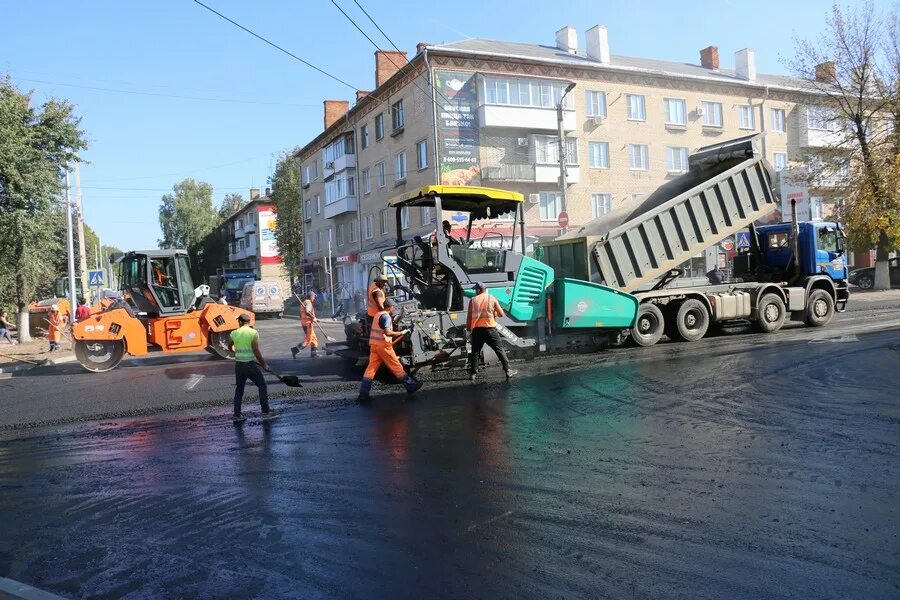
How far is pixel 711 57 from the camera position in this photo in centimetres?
4222

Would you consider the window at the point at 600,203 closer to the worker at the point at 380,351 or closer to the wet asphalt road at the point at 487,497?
the wet asphalt road at the point at 487,497

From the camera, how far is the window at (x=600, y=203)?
36219 millimetres

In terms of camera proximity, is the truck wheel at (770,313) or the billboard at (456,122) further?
the billboard at (456,122)

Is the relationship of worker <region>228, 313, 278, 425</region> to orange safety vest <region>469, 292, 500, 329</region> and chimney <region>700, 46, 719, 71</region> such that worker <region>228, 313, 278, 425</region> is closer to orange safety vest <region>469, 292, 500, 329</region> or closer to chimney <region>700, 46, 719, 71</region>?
orange safety vest <region>469, 292, 500, 329</region>

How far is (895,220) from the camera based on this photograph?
101ft

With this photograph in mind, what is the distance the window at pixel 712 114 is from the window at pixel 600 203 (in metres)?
8.10

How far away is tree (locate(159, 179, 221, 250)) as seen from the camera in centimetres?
8219

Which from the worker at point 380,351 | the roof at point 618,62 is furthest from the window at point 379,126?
the worker at point 380,351

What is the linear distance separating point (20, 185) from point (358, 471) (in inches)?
739

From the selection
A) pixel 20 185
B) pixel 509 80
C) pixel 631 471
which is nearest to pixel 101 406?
pixel 631 471

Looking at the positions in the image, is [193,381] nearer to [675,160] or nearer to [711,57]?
[675,160]

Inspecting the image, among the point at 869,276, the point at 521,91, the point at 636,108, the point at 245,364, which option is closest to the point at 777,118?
the point at 636,108

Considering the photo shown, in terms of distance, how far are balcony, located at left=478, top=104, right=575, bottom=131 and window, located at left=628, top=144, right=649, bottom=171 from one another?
4.98 metres

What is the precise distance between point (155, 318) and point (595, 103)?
27.3 metres
